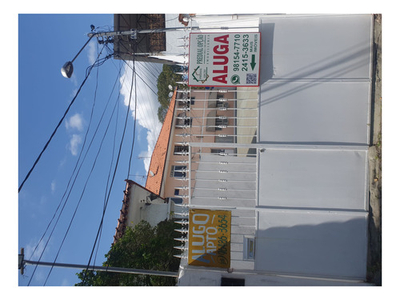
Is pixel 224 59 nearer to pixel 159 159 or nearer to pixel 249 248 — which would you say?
pixel 249 248

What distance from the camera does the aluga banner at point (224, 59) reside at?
19.3 ft

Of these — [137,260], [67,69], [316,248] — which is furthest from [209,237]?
[67,69]

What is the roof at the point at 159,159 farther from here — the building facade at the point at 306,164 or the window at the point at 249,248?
the window at the point at 249,248

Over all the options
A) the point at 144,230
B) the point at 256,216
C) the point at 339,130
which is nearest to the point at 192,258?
the point at 256,216

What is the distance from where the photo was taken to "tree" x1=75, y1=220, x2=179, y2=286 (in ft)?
26.5

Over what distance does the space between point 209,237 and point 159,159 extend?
12237mm

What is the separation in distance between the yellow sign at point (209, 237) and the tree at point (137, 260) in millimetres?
3296

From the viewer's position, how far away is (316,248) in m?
5.66

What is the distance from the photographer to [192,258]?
243 inches

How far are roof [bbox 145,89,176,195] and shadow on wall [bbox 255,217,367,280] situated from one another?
11659 mm

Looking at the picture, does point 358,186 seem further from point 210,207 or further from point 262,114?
point 210,207

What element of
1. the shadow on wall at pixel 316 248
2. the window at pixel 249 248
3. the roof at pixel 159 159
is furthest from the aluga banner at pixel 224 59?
the roof at pixel 159 159

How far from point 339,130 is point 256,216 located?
8.61 feet

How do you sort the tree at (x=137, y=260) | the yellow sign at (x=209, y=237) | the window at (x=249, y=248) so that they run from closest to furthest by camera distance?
the window at (x=249, y=248)
the yellow sign at (x=209, y=237)
the tree at (x=137, y=260)
